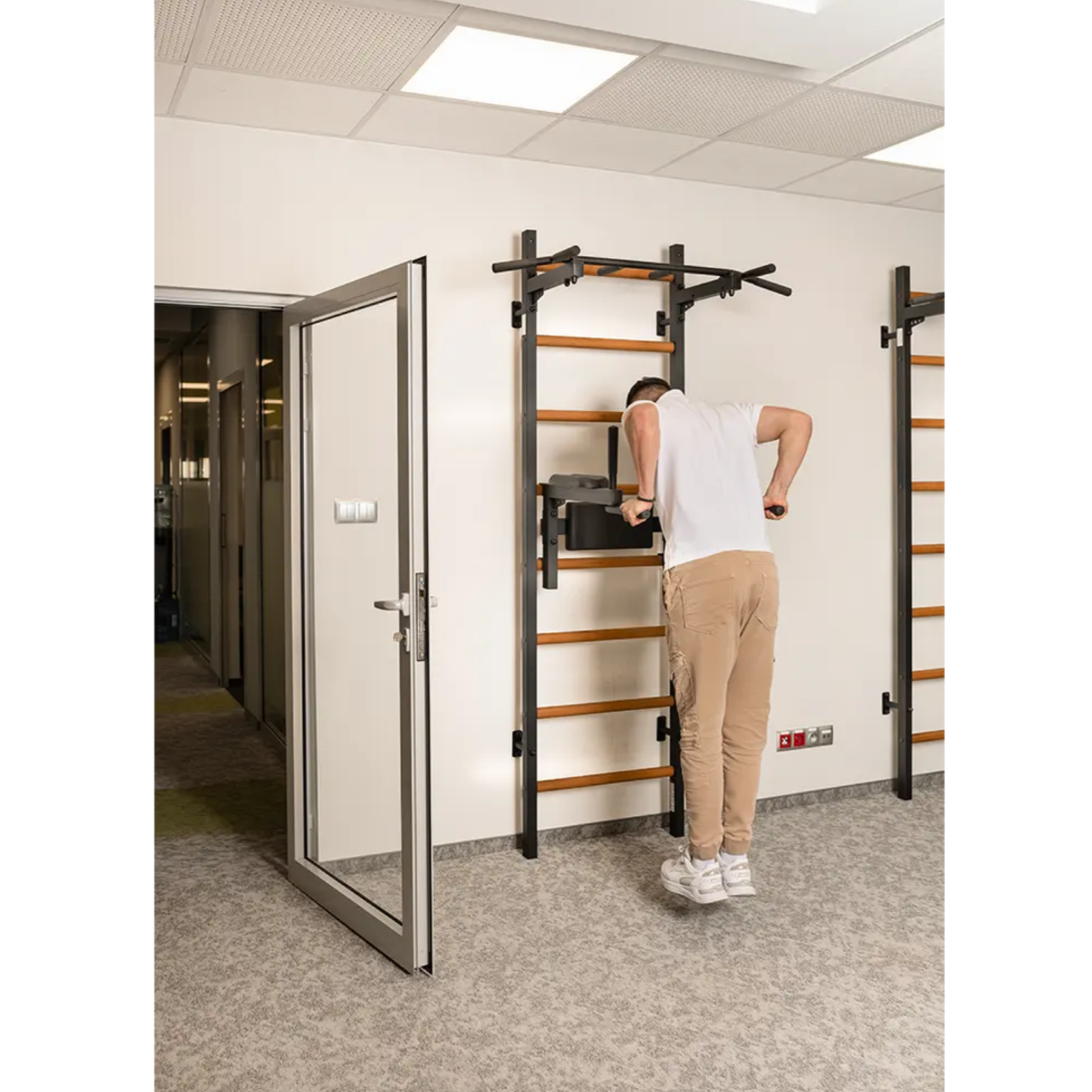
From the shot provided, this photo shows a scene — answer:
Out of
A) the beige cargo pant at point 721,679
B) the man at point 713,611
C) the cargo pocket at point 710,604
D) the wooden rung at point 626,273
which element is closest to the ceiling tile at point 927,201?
the wooden rung at point 626,273

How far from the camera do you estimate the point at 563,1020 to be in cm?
270

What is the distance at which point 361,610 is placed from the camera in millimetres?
3459

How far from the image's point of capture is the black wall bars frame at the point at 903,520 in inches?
186

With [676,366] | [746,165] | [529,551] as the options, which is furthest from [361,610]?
[746,165]

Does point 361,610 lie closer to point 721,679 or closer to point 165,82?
point 721,679

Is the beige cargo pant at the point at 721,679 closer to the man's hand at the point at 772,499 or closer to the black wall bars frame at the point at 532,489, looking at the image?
the man's hand at the point at 772,499

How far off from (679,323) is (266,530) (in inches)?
107

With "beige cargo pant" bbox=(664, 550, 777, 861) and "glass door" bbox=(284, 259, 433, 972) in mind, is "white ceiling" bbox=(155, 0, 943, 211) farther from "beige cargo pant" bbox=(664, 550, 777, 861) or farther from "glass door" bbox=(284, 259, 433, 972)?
"beige cargo pant" bbox=(664, 550, 777, 861)

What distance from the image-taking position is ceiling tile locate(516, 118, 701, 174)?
3.74 metres

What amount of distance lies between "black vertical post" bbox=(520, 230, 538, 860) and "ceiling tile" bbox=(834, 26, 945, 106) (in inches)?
49.6

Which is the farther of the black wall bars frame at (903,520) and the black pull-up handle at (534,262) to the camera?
the black wall bars frame at (903,520)

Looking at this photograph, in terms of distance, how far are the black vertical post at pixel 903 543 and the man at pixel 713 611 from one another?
61.9 inches
